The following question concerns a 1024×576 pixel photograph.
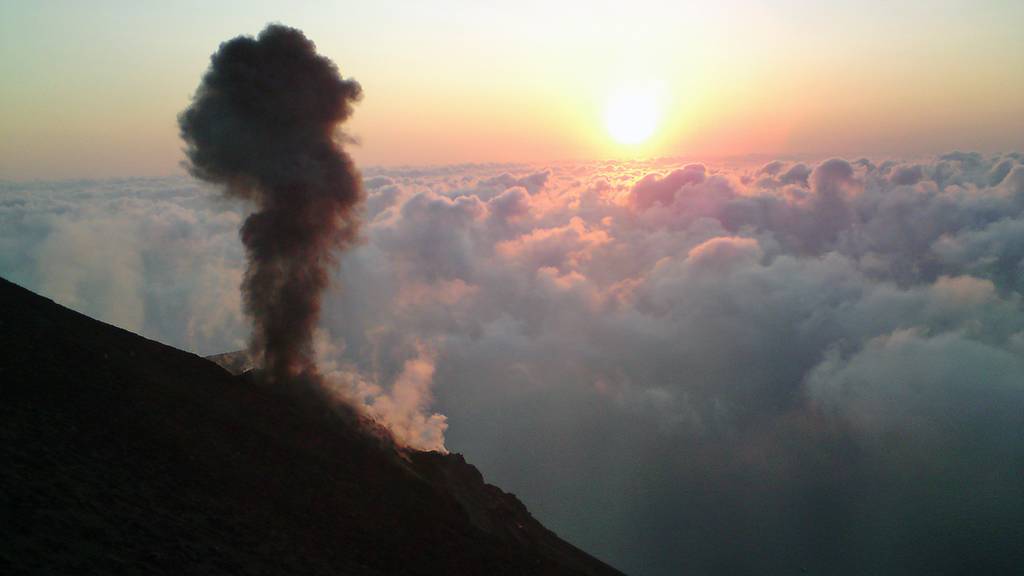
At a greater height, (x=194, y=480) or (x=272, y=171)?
(x=272, y=171)

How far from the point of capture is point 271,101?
35875 mm

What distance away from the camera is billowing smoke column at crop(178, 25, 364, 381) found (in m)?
35.4

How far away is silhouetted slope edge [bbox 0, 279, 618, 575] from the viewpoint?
53.0 feet

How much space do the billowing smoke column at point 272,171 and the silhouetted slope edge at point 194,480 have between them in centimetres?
413

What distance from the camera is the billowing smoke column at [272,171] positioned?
116ft

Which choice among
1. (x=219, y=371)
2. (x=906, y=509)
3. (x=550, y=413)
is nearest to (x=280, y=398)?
(x=219, y=371)

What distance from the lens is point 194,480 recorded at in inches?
846

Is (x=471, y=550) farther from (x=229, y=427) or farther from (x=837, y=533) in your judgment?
(x=837, y=533)

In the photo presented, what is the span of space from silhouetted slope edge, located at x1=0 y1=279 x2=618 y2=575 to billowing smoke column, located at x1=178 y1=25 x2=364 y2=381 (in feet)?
13.6

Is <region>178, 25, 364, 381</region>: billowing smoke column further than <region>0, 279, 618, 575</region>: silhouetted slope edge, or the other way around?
<region>178, 25, 364, 381</region>: billowing smoke column

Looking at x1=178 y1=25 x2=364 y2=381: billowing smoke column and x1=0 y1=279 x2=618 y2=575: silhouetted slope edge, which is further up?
x1=178 y1=25 x2=364 y2=381: billowing smoke column

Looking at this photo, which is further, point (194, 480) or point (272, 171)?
point (272, 171)

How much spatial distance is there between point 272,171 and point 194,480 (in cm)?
1876

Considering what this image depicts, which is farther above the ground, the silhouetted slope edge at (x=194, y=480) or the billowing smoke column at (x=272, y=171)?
the billowing smoke column at (x=272, y=171)
